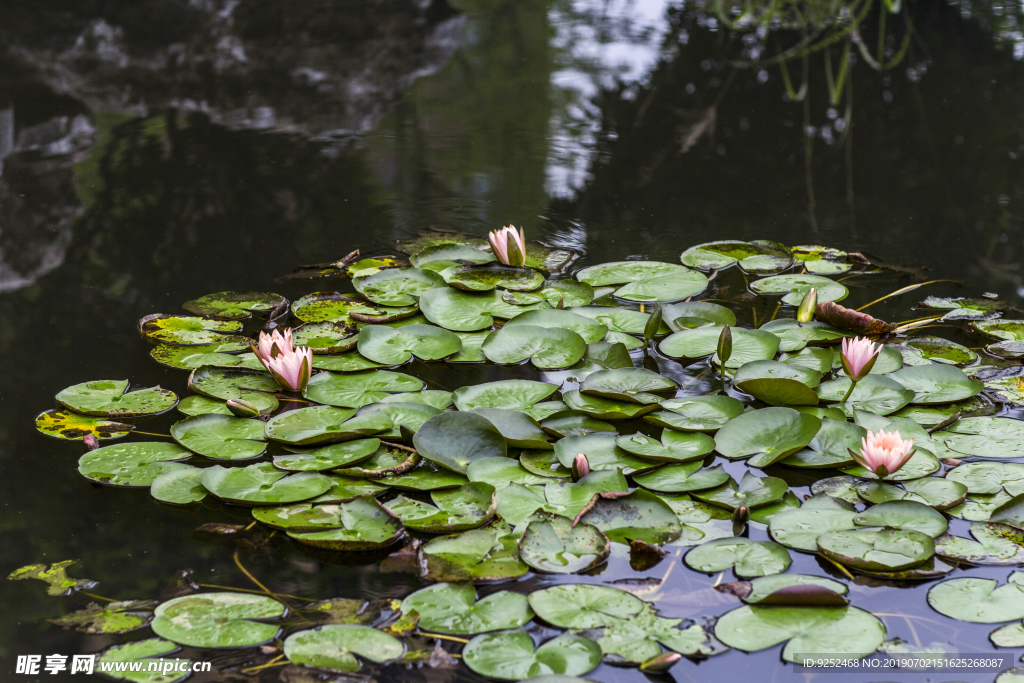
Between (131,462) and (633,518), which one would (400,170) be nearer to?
(131,462)

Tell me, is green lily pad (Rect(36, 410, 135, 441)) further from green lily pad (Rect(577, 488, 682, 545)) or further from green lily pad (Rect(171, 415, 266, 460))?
green lily pad (Rect(577, 488, 682, 545))

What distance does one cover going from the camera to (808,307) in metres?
1.78

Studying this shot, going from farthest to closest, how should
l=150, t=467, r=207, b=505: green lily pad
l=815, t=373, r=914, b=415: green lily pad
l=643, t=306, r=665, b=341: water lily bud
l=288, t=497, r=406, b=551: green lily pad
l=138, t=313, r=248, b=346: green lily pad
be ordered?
l=138, t=313, r=248, b=346: green lily pad
l=643, t=306, r=665, b=341: water lily bud
l=815, t=373, r=914, b=415: green lily pad
l=150, t=467, r=207, b=505: green lily pad
l=288, t=497, r=406, b=551: green lily pad

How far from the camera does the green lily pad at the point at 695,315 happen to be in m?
1.81

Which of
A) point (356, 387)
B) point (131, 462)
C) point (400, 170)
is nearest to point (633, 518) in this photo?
point (356, 387)

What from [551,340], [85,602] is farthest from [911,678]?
[85,602]

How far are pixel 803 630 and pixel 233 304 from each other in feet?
4.78

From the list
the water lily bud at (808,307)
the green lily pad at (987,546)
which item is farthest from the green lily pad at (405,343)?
the green lily pad at (987,546)

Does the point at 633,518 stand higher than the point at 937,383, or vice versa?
the point at 937,383

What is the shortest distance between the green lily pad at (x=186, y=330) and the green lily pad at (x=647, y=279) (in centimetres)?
86

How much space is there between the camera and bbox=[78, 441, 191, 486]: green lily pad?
4.52ft

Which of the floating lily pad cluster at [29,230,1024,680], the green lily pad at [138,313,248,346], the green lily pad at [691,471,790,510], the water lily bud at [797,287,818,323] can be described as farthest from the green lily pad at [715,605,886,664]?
the green lily pad at [138,313,248,346]

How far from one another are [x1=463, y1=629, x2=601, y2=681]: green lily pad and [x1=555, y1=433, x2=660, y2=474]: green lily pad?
1.24ft

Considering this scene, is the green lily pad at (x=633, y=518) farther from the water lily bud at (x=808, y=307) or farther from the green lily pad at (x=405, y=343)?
the water lily bud at (x=808, y=307)
